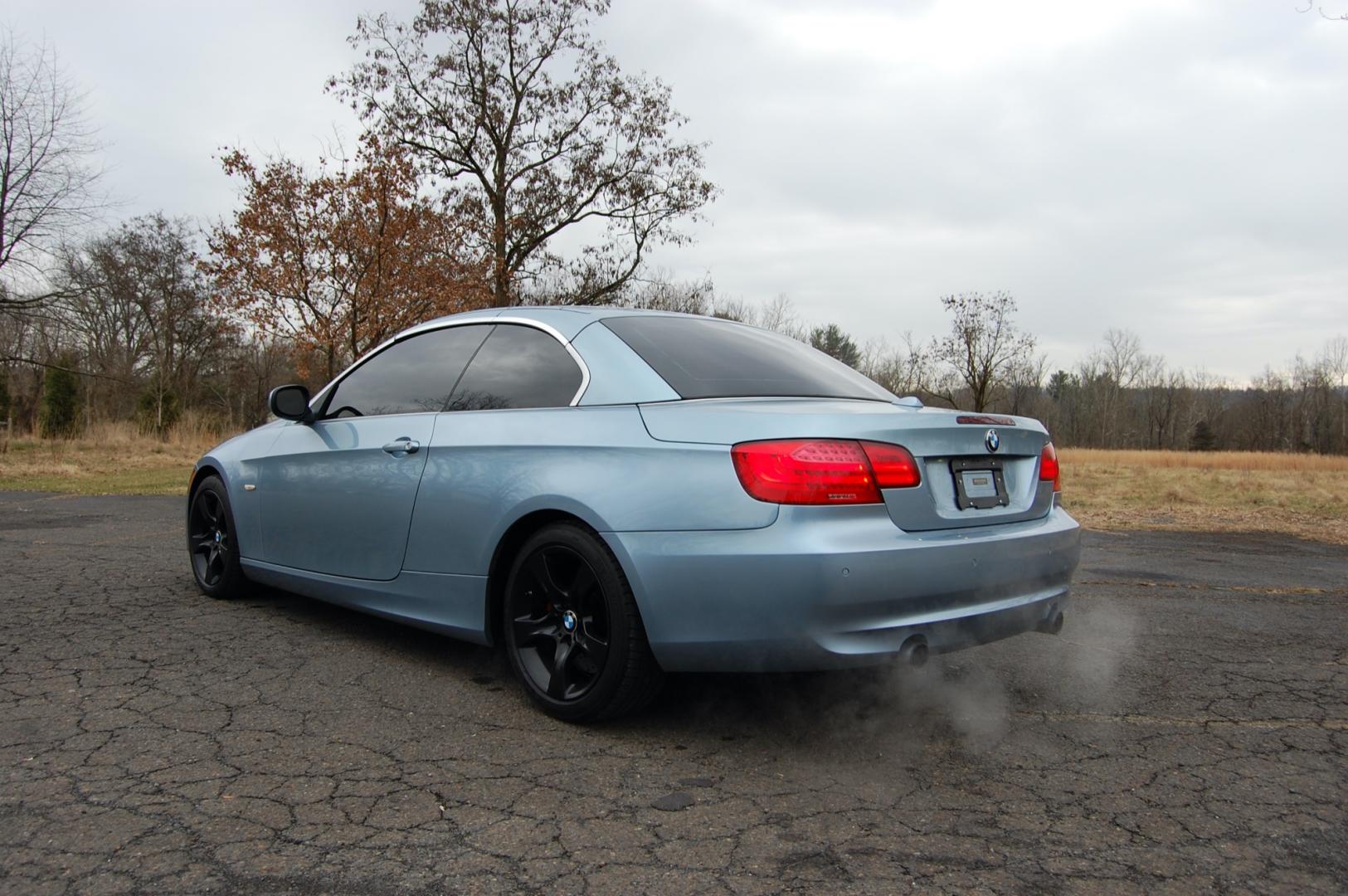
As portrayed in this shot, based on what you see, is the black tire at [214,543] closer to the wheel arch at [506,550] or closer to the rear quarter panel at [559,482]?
the rear quarter panel at [559,482]

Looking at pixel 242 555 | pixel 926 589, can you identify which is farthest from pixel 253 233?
pixel 926 589

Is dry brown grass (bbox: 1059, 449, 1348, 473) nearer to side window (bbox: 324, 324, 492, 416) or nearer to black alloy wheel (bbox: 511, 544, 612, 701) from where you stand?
side window (bbox: 324, 324, 492, 416)

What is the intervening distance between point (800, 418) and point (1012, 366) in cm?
3656

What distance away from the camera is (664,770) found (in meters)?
2.61

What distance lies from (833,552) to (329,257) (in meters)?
12.7

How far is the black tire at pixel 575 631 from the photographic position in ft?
9.07

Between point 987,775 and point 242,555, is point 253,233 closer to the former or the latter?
point 242,555

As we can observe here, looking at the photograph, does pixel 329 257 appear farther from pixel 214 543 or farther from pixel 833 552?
pixel 833 552

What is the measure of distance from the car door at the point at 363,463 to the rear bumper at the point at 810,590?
1.31m

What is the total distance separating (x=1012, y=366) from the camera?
36.5m

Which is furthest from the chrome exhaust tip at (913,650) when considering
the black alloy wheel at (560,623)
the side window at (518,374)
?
the side window at (518,374)

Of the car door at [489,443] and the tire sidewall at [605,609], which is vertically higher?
the car door at [489,443]

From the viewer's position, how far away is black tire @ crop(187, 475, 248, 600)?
4844 millimetres

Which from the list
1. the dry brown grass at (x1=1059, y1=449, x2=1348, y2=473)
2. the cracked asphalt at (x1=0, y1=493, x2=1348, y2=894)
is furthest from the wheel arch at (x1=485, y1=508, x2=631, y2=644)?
the dry brown grass at (x1=1059, y1=449, x2=1348, y2=473)
